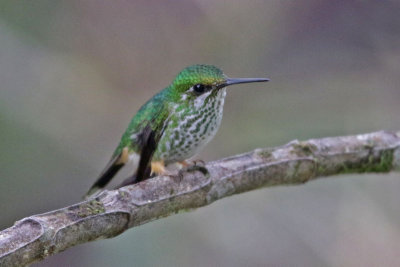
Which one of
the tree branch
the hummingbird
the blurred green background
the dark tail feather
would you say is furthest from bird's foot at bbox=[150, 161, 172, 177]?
the blurred green background

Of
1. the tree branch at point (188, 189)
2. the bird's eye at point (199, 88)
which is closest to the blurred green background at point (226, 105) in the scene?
the tree branch at point (188, 189)

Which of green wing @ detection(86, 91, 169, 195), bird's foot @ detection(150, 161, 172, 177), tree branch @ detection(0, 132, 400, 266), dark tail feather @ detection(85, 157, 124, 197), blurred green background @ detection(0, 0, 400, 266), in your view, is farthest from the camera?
blurred green background @ detection(0, 0, 400, 266)

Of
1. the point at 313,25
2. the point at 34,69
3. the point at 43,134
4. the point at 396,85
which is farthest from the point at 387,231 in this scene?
the point at 34,69

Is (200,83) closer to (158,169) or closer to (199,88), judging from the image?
(199,88)

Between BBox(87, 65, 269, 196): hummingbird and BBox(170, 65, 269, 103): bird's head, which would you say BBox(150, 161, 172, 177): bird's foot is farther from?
BBox(170, 65, 269, 103): bird's head

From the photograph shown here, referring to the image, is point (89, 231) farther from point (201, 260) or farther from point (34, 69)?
point (34, 69)

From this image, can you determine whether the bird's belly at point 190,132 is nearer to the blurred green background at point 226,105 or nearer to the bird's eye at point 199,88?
the bird's eye at point 199,88
